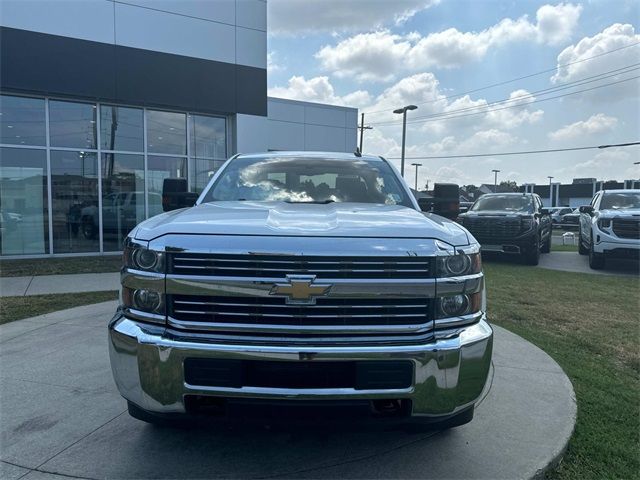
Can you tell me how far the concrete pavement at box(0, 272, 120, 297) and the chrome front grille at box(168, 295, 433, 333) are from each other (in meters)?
5.60

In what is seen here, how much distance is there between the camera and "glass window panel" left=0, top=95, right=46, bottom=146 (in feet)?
36.7

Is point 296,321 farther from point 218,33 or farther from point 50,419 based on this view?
point 218,33

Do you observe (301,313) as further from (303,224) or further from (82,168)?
(82,168)

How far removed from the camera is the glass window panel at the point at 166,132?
1292 cm

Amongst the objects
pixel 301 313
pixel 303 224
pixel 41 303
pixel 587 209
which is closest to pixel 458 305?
pixel 301 313

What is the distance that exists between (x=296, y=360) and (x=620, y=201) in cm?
1244

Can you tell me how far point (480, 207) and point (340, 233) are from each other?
38.4 ft

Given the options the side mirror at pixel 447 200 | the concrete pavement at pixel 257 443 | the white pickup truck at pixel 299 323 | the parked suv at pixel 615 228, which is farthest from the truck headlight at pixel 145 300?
the parked suv at pixel 615 228

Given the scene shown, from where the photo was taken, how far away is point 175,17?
12414mm

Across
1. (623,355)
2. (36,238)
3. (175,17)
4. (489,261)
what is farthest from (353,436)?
(175,17)

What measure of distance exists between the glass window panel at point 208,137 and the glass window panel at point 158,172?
2.07 feet

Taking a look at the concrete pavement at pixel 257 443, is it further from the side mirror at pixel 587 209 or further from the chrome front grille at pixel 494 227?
the side mirror at pixel 587 209

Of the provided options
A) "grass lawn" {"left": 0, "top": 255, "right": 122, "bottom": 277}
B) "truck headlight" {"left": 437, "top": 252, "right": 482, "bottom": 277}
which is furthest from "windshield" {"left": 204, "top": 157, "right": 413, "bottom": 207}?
"grass lawn" {"left": 0, "top": 255, "right": 122, "bottom": 277}

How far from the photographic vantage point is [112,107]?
12.3 meters
